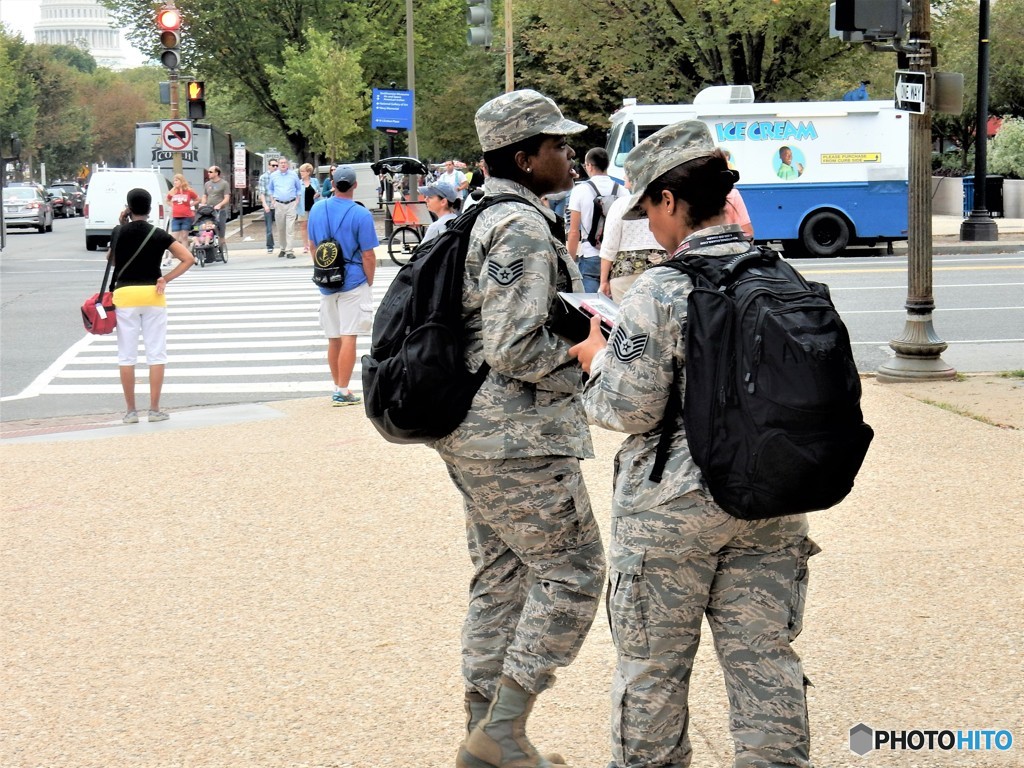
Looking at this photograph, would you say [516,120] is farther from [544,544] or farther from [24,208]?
[24,208]

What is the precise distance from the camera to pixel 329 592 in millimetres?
5730

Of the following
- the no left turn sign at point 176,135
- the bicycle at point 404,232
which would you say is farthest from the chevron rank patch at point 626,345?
the no left turn sign at point 176,135

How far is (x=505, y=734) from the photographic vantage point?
3848mm

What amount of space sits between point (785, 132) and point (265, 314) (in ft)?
34.6

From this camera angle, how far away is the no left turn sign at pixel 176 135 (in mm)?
23812

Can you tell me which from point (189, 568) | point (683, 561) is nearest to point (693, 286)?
point (683, 561)

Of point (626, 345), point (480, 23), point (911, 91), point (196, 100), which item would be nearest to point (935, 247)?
point (480, 23)

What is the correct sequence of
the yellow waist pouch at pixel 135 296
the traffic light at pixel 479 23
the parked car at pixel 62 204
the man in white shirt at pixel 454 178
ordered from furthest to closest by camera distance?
the parked car at pixel 62 204, the man in white shirt at pixel 454 178, the traffic light at pixel 479 23, the yellow waist pouch at pixel 135 296

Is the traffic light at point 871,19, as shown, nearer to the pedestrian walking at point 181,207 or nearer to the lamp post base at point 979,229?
the pedestrian walking at point 181,207

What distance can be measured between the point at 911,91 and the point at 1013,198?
25.5 metres

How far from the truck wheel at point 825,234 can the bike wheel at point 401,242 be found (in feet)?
23.4

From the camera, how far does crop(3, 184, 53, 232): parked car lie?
4428 cm

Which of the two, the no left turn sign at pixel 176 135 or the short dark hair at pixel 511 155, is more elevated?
the no left turn sign at pixel 176 135

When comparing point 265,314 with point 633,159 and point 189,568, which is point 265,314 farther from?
point 633,159
